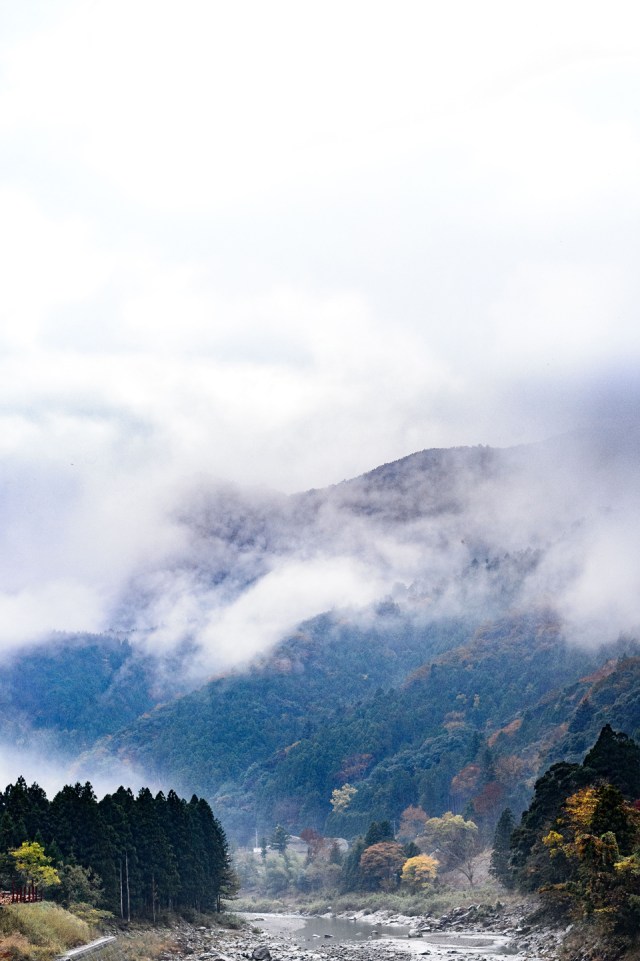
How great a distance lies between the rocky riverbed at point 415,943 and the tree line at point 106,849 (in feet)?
18.9

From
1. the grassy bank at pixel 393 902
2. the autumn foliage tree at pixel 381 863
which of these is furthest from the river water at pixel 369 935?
the autumn foliage tree at pixel 381 863

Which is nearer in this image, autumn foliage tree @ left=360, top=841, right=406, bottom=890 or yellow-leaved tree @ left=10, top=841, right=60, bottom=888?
yellow-leaved tree @ left=10, top=841, right=60, bottom=888

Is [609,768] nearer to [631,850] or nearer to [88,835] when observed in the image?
[631,850]

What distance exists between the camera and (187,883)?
12012 cm

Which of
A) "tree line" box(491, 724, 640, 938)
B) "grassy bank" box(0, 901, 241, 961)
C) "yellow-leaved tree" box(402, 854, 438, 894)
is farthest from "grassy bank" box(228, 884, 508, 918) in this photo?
"grassy bank" box(0, 901, 241, 961)

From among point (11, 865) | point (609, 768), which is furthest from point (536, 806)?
point (11, 865)

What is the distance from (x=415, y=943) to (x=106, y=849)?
3247cm

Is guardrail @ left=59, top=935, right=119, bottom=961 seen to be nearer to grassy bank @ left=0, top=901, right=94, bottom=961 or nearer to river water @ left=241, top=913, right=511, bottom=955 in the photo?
grassy bank @ left=0, top=901, right=94, bottom=961

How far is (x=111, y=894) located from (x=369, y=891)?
89061 mm

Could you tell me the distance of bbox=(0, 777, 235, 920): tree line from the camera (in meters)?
90.5

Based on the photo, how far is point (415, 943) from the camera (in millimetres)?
106312

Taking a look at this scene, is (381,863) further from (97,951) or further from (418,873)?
(97,951)

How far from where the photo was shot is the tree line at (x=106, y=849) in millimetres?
90475

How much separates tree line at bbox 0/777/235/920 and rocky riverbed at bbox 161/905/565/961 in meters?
5.77
